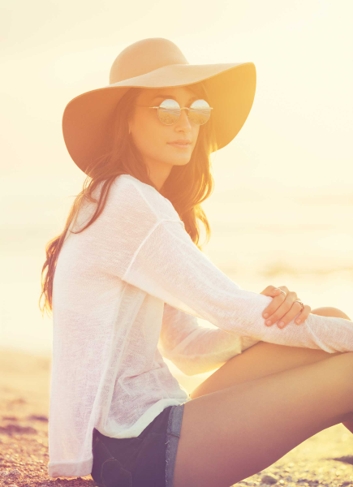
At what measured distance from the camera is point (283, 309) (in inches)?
98.3

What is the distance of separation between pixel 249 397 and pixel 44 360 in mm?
5304

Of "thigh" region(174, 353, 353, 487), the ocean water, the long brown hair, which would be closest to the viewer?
"thigh" region(174, 353, 353, 487)

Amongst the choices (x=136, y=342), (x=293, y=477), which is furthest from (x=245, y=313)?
(x=293, y=477)

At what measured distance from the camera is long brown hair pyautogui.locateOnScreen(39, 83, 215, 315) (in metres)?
2.69

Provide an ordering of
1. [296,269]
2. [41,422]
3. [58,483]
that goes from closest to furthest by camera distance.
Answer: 1. [58,483]
2. [41,422]
3. [296,269]

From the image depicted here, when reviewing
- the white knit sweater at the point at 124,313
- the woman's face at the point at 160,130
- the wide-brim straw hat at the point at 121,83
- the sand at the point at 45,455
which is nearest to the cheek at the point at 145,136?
the woman's face at the point at 160,130

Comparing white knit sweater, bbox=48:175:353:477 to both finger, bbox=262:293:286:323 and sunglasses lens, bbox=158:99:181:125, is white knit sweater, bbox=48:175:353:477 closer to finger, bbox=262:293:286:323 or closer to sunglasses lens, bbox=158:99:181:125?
finger, bbox=262:293:286:323

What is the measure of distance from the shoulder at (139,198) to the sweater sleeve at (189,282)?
5 cm

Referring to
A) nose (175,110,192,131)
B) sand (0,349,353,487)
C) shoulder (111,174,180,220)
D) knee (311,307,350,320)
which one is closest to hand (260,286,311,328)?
knee (311,307,350,320)

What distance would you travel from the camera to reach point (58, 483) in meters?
2.88

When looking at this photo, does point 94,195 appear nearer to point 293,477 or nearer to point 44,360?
point 293,477

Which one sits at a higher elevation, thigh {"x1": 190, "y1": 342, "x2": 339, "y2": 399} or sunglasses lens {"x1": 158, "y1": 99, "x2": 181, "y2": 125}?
sunglasses lens {"x1": 158, "y1": 99, "x2": 181, "y2": 125}

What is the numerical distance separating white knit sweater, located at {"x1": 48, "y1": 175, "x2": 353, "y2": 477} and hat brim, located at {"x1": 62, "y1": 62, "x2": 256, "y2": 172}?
49 centimetres

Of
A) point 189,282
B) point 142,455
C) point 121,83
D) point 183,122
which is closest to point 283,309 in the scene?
point 189,282
